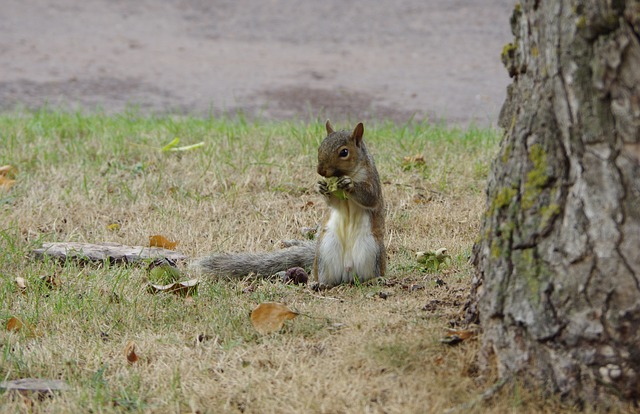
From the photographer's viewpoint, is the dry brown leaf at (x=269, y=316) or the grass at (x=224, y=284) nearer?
the grass at (x=224, y=284)

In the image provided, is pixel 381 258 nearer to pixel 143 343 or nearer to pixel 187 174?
pixel 143 343

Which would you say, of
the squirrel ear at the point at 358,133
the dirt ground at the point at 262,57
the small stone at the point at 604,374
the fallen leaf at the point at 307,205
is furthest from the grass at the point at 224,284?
the dirt ground at the point at 262,57

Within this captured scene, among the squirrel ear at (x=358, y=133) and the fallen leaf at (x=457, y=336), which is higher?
the squirrel ear at (x=358, y=133)

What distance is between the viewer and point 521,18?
2.38 metres

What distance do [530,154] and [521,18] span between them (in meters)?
0.37

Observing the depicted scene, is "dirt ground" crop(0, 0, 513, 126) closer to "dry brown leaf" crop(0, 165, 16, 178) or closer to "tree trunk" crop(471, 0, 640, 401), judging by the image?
"dry brown leaf" crop(0, 165, 16, 178)

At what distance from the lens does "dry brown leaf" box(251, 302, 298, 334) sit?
296 cm

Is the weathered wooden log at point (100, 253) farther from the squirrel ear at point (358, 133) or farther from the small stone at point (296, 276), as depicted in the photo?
the squirrel ear at point (358, 133)

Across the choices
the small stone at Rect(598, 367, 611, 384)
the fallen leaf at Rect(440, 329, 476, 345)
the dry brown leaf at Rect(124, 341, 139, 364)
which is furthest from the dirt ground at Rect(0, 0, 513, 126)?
the small stone at Rect(598, 367, 611, 384)

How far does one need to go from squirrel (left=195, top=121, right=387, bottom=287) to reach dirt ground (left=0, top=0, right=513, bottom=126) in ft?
9.19

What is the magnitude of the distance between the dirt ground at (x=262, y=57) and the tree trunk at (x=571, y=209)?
3.88m

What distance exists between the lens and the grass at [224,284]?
8.24 ft

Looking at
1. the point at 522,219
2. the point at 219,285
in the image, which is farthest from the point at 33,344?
the point at 522,219

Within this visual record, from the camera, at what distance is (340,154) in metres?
3.48
